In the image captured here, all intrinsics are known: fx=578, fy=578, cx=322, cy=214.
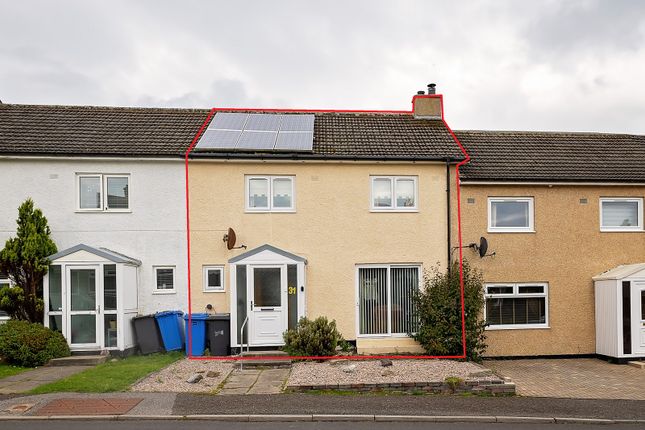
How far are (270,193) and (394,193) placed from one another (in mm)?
3461

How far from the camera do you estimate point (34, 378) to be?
12.2 metres

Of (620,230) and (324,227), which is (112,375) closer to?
(324,227)

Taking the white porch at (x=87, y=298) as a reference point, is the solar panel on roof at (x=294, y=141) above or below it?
above

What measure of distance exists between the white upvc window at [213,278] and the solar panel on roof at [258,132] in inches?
129

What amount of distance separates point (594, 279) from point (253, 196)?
994 cm

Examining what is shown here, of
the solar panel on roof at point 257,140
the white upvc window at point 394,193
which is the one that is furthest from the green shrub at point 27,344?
the white upvc window at point 394,193

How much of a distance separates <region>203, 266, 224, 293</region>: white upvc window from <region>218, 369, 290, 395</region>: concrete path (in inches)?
117

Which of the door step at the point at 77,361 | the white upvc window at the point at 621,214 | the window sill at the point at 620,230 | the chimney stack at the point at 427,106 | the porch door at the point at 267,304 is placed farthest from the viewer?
the chimney stack at the point at 427,106

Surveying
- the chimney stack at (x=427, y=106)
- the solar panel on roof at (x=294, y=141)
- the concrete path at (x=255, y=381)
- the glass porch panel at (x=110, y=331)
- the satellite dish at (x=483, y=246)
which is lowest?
the concrete path at (x=255, y=381)

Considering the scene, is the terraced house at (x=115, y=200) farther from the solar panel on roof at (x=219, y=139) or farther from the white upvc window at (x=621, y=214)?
the white upvc window at (x=621, y=214)

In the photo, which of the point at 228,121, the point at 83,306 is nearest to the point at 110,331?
the point at 83,306

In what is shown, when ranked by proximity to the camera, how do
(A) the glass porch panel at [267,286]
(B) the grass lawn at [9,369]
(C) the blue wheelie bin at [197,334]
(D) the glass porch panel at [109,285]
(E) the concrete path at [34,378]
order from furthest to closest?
(A) the glass porch panel at [267,286] → (C) the blue wheelie bin at [197,334] → (D) the glass porch panel at [109,285] → (B) the grass lawn at [9,369] → (E) the concrete path at [34,378]

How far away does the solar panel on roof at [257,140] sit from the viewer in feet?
52.1

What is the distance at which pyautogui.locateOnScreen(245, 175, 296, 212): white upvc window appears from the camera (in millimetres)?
15883
